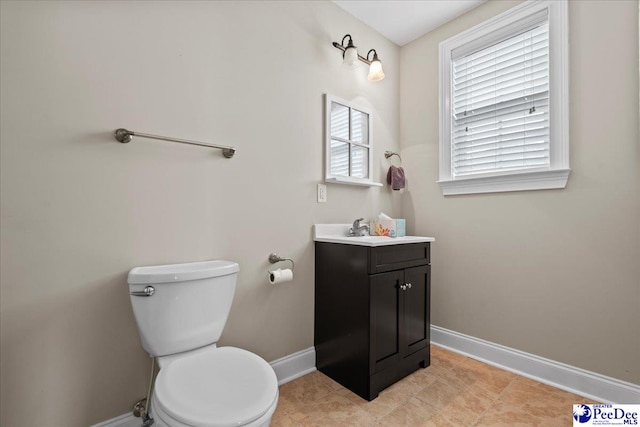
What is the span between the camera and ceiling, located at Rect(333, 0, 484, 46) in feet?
6.73

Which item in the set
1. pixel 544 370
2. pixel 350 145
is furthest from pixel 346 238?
pixel 544 370

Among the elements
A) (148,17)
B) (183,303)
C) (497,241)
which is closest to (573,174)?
(497,241)

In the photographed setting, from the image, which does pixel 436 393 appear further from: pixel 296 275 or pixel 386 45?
pixel 386 45

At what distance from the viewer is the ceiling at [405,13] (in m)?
2.05

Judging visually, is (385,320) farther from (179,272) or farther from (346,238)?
(179,272)

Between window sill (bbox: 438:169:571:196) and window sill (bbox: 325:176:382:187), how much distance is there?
0.53 metres

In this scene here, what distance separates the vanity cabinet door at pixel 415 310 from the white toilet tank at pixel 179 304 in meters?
1.05

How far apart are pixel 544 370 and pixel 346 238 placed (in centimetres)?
141

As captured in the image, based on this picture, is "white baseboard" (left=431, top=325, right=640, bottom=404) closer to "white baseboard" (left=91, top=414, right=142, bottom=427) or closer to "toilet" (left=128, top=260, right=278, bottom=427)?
"toilet" (left=128, top=260, right=278, bottom=427)

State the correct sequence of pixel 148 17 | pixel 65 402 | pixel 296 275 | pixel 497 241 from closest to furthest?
pixel 65 402 → pixel 148 17 → pixel 296 275 → pixel 497 241

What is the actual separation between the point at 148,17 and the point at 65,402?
5.43 feet

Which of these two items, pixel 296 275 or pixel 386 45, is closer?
pixel 296 275

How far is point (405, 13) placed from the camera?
2.15 meters

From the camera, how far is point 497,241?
6.52ft
